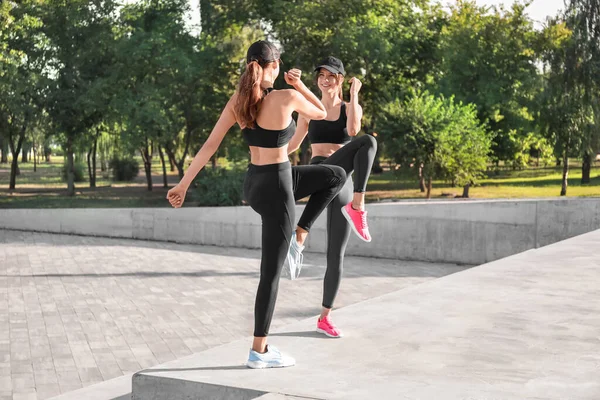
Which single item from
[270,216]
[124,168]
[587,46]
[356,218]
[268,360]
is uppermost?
[587,46]

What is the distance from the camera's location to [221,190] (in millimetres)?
30578

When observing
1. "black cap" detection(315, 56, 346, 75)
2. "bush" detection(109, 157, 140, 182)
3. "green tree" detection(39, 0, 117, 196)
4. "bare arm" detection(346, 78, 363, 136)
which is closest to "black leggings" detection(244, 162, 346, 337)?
"bare arm" detection(346, 78, 363, 136)

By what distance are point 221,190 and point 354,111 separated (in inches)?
967

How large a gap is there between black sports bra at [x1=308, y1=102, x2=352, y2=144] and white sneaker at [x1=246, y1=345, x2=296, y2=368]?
6.53 feet

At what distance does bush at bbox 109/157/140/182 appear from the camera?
55.0m

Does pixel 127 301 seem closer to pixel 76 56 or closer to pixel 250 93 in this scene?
pixel 250 93

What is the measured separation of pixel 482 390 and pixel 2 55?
26329mm

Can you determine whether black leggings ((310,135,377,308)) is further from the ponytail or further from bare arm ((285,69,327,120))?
the ponytail

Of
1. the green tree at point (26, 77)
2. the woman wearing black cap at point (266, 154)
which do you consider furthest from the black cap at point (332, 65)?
the green tree at point (26, 77)

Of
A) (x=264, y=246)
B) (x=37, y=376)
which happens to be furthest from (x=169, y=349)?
(x=264, y=246)

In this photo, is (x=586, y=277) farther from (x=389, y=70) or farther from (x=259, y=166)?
(x=389, y=70)

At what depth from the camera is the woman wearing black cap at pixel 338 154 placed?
621cm

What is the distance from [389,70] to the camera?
37406 mm

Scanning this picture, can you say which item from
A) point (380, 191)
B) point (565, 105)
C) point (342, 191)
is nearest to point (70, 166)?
point (380, 191)
